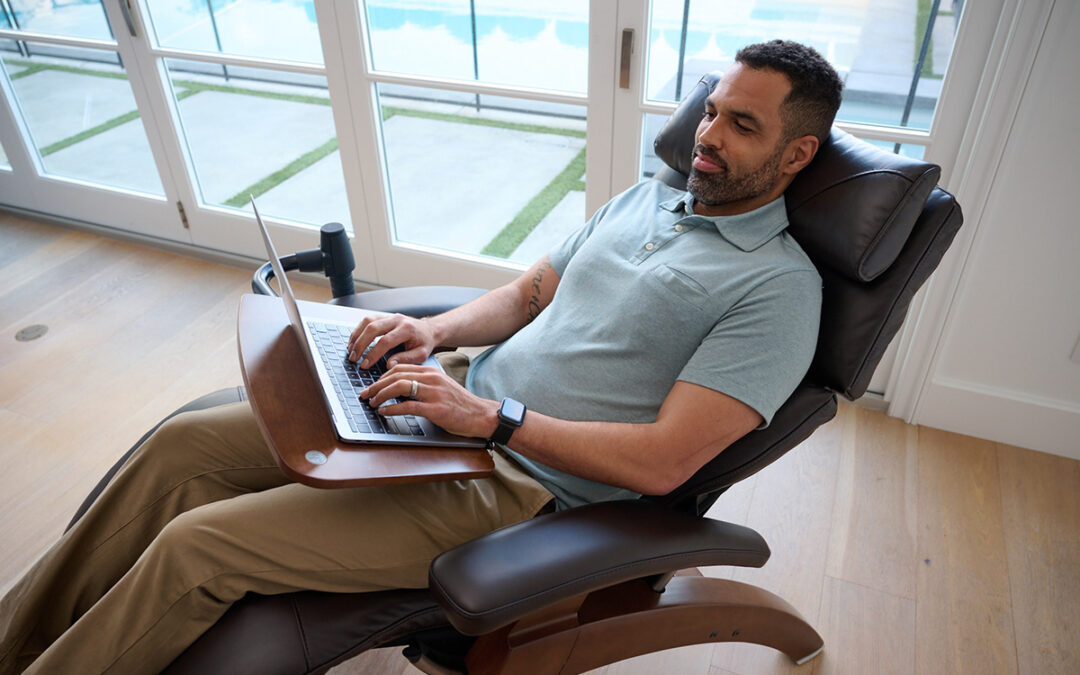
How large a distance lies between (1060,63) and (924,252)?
875mm

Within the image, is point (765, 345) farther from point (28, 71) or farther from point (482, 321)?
point (28, 71)

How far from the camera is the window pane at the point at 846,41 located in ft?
5.84

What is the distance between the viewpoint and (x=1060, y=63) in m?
1.61

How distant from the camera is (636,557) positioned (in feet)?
3.31

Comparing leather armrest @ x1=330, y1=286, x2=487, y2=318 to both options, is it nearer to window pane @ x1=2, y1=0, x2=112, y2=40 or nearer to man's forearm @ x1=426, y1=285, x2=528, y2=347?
man's forearm @ x1=426, y1=285, x2=528, y2=347

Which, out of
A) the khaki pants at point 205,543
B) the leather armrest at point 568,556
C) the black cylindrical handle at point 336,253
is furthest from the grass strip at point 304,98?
the leather armrest at point 568,556

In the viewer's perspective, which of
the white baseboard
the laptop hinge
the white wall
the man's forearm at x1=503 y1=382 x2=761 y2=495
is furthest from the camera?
the laptop hinge

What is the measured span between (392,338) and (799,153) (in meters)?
0.77

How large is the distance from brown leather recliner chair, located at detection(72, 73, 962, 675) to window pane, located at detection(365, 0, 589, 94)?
3.47 ft

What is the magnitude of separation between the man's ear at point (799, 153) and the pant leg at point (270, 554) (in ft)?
2.23

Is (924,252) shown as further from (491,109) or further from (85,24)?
(85,24)

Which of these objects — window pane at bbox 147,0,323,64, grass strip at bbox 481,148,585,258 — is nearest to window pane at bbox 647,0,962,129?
grass strip at bbox 481,148,585,258

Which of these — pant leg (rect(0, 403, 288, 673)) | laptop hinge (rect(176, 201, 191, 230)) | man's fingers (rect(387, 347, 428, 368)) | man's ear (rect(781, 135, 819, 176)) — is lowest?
laptop hinge (rect(176, 201, 191, 230))

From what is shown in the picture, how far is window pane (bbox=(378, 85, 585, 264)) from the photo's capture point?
2357 millimetres
